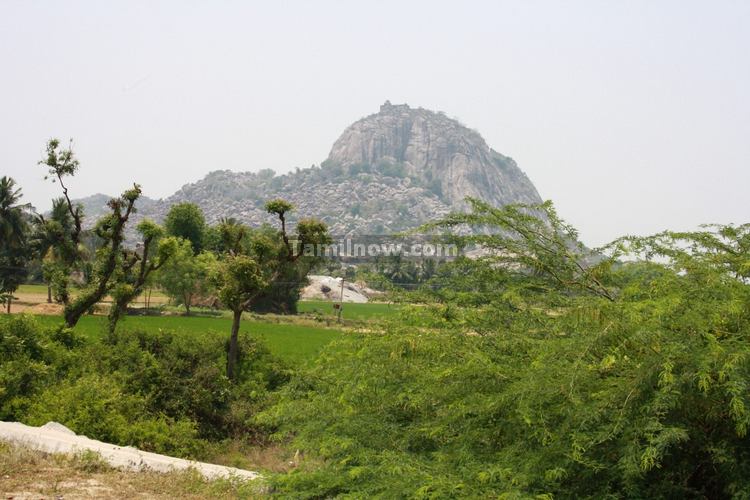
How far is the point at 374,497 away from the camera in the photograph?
3.62 meters

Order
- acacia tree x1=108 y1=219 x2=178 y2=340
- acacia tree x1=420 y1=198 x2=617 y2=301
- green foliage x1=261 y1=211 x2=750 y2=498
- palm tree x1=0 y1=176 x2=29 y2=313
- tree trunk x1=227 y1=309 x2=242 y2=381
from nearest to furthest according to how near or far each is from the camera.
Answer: green foliage x1=261 y1=211 x2=750 y2=498 < acacia tree x1=420 y1=198 x2=617 y2=301 < tree trunk x1=227 y1=309 x2=242 y2=381 < acacia tree x1=108 y1=219 x2=178 y2=340 < palm tree x1=0 y1=176 x2=29 y2=313

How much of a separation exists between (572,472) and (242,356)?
38.4 ft

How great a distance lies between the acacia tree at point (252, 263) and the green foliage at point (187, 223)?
137 ft

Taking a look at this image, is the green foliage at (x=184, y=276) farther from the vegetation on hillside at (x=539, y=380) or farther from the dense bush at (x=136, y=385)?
the vegetation on hillside at (x=539, y=380)

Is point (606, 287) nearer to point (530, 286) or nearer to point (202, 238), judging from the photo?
point (530, 286)

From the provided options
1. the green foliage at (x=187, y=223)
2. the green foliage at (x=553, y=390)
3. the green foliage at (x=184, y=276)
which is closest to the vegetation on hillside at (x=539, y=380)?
the green foliage at (x=553, y=390)

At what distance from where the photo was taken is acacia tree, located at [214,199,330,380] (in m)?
14.5

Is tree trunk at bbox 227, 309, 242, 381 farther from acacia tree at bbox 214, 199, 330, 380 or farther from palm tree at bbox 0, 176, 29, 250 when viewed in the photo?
palm tree at bbox 0, 176, 29, 250

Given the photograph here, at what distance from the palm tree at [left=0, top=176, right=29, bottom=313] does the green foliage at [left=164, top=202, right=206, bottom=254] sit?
37.2ft

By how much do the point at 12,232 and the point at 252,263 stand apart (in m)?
39.2

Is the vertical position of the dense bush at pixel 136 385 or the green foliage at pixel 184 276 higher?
the green foliage at pixel 184 276

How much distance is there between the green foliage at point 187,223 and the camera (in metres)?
57.2

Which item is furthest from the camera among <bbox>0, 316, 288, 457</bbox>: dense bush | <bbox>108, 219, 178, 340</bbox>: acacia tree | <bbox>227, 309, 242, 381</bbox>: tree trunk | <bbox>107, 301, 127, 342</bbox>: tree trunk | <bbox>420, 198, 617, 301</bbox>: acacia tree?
<bbox>108, 219, 178, 340</bbox>: acacia tree

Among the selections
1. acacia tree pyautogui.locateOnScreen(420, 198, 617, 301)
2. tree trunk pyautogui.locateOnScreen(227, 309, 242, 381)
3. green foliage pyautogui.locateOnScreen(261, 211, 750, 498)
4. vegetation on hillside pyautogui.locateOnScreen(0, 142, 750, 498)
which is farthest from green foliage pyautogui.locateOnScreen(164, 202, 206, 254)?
green foliage pyautogui.locateOnScreen(261, 211, 750, 498)
